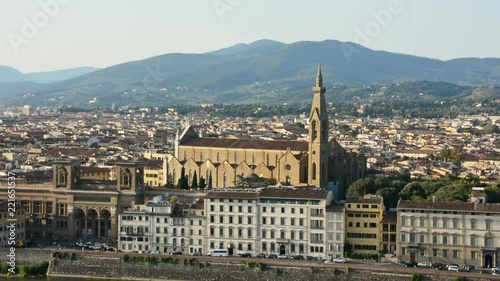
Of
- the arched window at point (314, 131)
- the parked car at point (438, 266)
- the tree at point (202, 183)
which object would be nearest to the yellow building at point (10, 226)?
the tree at point (202, 183)

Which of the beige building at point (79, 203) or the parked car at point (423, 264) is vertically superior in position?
the beige building at point (79, 203)

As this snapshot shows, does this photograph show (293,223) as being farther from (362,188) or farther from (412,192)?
(362,188)

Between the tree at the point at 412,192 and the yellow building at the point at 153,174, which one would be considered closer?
the tree at the point at 412,192

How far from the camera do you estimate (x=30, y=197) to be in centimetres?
4338

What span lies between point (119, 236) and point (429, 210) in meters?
11.5

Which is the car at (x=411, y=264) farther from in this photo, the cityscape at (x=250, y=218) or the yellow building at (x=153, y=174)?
the yellow building at (x=153, y=174)

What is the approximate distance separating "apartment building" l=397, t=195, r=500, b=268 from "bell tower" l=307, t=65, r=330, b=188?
12865 millimetres

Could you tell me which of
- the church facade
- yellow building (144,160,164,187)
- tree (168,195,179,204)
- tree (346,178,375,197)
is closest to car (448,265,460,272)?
tree (168,195,179,204)

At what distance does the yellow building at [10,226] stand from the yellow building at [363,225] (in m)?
12.5

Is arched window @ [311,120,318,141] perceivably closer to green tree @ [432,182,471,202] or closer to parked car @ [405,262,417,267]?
green tree @ [432,182,471,202]

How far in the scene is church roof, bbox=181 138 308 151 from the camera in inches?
2034

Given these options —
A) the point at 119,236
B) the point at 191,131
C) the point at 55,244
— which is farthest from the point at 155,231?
the point at 191,131

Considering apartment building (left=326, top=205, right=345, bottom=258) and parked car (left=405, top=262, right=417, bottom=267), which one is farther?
apartment building (left=326, top=205, right=345, bottom=258)

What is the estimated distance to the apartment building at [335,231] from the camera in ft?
120
